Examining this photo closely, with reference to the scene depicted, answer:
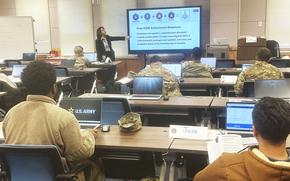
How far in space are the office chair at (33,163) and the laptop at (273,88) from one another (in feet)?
8.18

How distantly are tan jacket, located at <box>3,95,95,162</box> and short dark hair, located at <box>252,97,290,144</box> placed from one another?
1230mm

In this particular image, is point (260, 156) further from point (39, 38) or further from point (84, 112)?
point (39, 38)

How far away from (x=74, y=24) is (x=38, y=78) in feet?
28.3

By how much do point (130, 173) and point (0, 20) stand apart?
8588 mm

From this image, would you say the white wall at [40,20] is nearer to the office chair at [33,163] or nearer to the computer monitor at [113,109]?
the computer monitor at [113,109]

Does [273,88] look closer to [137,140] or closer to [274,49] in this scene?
[137,140]

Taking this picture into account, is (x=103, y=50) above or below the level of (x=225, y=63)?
above

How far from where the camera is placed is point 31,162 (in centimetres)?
226

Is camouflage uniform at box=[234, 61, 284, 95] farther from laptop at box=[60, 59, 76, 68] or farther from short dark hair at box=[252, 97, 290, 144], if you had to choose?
laptop at box=[60, 59, 76, 68]

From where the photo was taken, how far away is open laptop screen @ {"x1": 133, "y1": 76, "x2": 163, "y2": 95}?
4496 millimetres

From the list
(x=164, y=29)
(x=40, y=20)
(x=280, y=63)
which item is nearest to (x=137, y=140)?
(x=280, y=63)

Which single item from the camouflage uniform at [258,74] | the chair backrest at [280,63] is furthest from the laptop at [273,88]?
the chair backrest at [280,63]

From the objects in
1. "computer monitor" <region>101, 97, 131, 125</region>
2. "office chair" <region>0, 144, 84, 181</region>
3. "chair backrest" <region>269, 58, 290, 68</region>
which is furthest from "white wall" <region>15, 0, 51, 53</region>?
"office chair" <region>0, 144, 84, 181</region>

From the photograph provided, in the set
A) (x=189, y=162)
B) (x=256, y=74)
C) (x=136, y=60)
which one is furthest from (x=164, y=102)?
(x=136, y=60)
